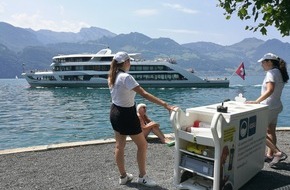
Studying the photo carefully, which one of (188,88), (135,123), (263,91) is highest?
(263,91)

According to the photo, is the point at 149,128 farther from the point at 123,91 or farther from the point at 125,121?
the point at 123,91

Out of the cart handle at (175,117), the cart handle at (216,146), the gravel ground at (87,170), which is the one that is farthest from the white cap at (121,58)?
the gravel ground at (87,170)

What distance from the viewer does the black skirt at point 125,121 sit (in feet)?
15.6

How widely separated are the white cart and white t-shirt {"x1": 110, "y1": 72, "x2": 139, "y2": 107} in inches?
26.0

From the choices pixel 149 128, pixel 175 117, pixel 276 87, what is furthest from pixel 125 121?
pixel 149 128

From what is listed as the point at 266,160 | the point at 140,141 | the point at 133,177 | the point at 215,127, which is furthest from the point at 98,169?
the point at 266,160

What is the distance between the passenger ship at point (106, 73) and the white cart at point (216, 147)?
5613cm

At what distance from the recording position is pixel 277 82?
5695 mm

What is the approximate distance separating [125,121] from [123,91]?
43cm

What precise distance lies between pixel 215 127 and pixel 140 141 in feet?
4.16

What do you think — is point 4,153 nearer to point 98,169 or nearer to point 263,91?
point 98,169

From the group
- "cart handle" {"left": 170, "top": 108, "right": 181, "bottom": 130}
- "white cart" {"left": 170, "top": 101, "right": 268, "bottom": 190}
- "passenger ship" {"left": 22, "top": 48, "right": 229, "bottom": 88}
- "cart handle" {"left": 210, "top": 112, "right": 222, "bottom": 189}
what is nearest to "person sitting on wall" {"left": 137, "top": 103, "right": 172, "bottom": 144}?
"white cart" {"left": 170, "top": 101, "right": 268, "bottom": 190}

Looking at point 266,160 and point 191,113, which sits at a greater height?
point 191,113

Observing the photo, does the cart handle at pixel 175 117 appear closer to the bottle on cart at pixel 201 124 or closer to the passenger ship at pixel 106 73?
the bottle on cart at pixel 201 124
